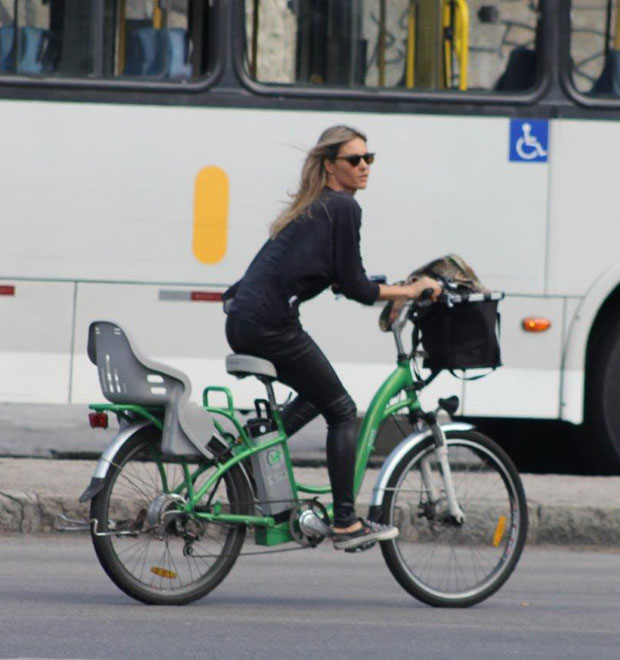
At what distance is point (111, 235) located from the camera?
365 inches

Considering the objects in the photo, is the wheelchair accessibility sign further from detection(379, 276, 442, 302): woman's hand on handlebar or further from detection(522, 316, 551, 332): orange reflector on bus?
detection(379, 276, 442, 302): woman's hand on handlebar

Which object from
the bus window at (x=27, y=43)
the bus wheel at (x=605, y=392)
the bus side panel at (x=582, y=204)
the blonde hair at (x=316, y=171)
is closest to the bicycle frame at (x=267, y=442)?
the blonde hair at (x=316, y=171)

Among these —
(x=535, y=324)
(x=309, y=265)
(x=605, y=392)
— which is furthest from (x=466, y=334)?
(x=605, y=392)

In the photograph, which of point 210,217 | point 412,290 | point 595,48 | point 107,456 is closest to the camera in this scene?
point 107,456

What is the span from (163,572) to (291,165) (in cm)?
366

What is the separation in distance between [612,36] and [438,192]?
1.23m

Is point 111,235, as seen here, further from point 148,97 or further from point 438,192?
point 438,192

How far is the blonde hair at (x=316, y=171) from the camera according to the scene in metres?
6.09

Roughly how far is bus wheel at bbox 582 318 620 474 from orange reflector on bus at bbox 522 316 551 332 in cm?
36

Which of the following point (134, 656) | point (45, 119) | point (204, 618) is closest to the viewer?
point (134, 656)

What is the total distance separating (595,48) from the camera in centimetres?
945

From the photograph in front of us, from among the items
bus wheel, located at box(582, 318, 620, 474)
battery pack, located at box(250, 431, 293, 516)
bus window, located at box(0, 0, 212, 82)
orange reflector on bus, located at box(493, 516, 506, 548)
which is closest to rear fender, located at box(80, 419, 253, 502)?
battery pack, located at box(250, 431, 293, 516)

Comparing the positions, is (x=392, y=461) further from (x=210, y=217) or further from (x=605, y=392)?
(x=605, y=392)

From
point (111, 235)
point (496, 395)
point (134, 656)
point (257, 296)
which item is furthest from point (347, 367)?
point (134, 656)
